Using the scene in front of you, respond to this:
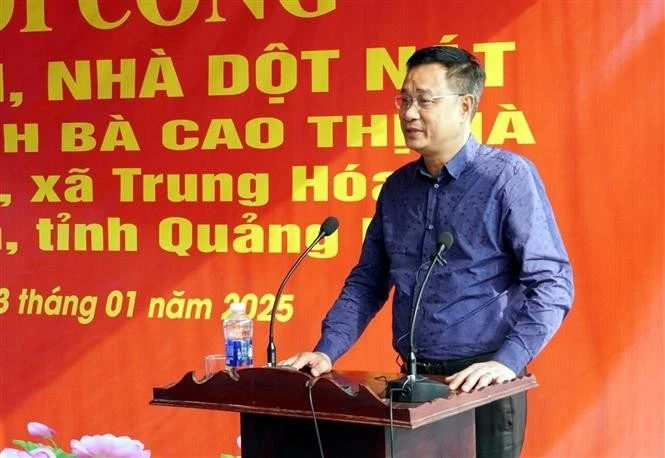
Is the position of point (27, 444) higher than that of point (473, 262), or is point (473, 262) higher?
point (473, 262)

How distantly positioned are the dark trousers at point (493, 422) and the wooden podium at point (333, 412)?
0.21 m

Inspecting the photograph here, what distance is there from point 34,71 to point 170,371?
1.33 m

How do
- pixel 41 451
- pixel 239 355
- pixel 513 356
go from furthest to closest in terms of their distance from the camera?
pixel 41 451 < pixel 239 355 < pixel 513 356

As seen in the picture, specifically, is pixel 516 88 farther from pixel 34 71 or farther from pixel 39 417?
pixel 39 417

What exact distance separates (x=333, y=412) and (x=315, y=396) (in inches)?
2.0

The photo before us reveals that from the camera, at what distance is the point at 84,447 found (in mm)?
4086

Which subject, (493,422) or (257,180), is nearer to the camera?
(493,422)

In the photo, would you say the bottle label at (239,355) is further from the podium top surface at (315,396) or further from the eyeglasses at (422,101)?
the eyeglasses at (422,101)

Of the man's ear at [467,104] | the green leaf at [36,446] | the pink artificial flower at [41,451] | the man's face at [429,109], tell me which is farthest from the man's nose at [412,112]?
the green leaf at [36,446]

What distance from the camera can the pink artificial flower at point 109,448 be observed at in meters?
4.03

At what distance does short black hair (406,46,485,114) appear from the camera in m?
2.51

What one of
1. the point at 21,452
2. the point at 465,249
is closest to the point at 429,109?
the point at 465,249

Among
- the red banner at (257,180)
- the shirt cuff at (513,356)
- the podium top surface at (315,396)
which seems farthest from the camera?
the red banner at (257,180)

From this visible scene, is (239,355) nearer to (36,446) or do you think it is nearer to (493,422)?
(493,422)
